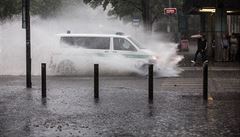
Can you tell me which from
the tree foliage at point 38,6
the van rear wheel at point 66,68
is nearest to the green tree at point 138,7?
the tree foliage at point 38,6

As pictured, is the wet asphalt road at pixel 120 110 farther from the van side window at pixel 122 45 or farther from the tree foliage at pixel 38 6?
the tree foliage at pixel 38 6

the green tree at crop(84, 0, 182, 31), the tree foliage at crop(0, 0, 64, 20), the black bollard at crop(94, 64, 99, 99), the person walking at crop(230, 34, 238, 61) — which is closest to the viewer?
the black bollard at crop(94, 64, 99, 99)

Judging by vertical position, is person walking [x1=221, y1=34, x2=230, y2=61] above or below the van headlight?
above

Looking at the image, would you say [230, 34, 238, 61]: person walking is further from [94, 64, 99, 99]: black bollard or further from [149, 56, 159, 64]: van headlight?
[94, 64, 99, 99]: black bollard

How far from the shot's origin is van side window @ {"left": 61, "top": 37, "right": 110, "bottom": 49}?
2280 centimetres

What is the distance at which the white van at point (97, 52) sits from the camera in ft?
73.1

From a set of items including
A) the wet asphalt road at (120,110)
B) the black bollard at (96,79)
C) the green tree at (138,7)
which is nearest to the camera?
the wet asphalt road at (120,110)

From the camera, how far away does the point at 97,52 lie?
22.7 metres

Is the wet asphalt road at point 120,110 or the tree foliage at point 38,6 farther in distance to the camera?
the tree foliage at point 38,6

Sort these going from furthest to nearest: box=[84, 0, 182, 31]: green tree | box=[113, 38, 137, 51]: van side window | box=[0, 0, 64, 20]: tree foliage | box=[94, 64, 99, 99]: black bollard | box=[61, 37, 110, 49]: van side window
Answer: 1. box=[0, 0, 64, 20]: tree foliage
2. box=[84, 0, 182, 31]: green tree
3. box=[61, 37, 110, 49]: van side window
4. box=[113, 38, 137, 51]: van side window
5. box=[94, 64, 99, 99]: black bollard

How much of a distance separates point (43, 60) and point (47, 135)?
46.9ft

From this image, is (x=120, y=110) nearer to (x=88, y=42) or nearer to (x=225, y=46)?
(x=88, y=42)

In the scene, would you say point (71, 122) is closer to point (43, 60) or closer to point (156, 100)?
point (156, 100)

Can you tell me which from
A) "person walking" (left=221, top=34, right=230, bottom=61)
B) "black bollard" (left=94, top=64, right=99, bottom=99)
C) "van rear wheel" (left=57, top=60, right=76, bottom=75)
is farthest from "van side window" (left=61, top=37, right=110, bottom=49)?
"person walking" (left=221, top=34, right=230, bottom=61)
